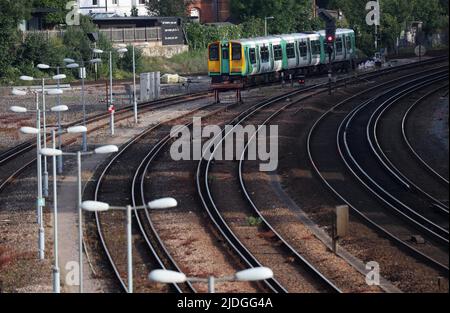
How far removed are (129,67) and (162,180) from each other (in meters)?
42.4

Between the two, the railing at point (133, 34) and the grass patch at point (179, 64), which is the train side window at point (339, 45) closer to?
the grass patch at point (179, 64)

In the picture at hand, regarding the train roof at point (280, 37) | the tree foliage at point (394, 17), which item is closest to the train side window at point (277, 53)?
the train roof at point (280, 37)

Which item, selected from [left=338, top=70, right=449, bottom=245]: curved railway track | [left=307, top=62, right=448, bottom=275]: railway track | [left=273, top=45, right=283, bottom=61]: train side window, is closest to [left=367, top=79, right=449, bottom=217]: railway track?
[left=338, top=70, right=449, bottom=245]: curved railway track

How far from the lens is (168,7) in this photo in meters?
93.6

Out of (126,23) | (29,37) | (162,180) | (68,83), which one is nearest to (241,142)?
(162,180)

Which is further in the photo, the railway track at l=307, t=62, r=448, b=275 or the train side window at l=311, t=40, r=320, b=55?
the train side window at l=311, t=40, r=320, b=55

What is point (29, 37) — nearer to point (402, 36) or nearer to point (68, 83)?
point (68, 83)

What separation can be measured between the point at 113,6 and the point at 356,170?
6761cm

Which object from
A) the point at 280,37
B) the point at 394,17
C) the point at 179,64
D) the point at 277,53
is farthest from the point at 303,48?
the point at 394,17

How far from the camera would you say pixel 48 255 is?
90.9ft

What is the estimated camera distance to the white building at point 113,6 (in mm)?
98375

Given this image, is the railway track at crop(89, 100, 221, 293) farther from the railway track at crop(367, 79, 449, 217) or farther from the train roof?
the railway track at crop(367, 79, 449, 217)

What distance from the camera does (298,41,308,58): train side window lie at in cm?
6266

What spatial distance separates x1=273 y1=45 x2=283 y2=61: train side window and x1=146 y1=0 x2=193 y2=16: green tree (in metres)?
34.2
